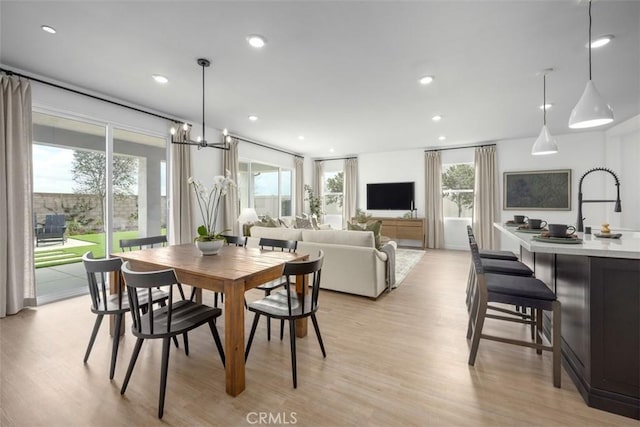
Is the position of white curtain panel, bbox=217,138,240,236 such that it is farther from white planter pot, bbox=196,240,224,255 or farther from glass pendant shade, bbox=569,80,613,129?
glass pendant shade, bbox=569,80,613,129

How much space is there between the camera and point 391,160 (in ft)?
25.8

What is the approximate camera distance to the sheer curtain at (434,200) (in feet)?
23.4

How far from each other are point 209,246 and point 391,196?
20.3ft

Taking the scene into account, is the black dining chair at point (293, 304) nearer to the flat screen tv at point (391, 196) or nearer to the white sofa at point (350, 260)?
the white sofa at point (350, 260)

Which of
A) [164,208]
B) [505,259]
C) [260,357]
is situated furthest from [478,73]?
[164,208]

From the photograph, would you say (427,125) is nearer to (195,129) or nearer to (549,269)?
(549,269)

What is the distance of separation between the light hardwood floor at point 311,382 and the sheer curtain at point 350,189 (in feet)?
18.4

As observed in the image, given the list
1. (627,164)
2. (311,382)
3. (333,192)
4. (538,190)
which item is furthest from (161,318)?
(627,164)

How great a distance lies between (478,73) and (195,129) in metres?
4.65

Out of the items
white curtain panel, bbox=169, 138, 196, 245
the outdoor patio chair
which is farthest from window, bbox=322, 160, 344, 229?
the outdoor patio chair

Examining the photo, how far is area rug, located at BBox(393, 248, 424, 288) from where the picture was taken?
181 inches

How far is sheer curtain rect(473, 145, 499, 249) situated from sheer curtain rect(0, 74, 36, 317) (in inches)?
316

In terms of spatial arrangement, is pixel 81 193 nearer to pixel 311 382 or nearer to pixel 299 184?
pixel 311 382

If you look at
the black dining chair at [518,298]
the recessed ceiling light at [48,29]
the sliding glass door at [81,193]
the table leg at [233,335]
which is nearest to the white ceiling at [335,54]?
the recessed ceiling light at [48,29]
